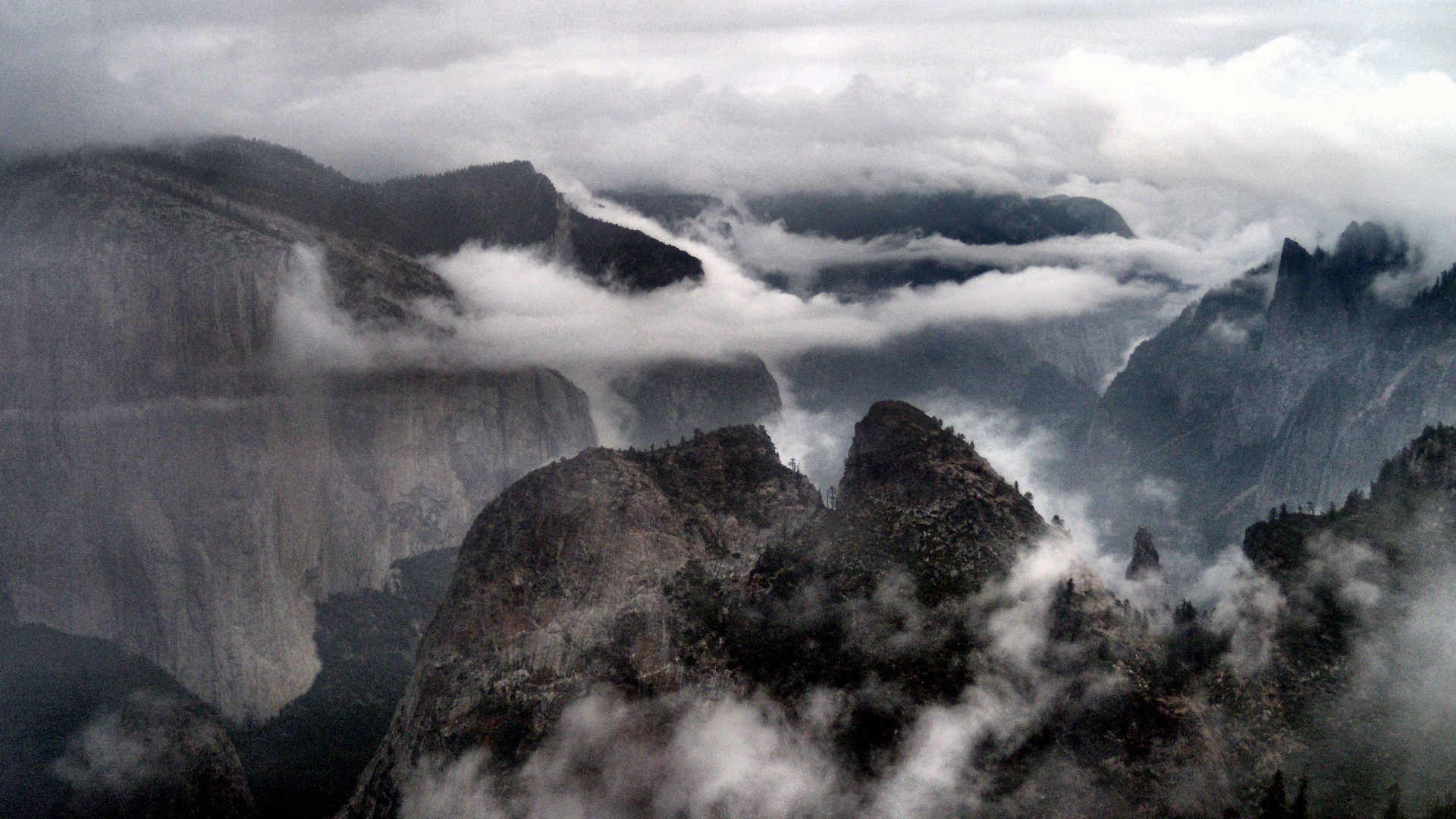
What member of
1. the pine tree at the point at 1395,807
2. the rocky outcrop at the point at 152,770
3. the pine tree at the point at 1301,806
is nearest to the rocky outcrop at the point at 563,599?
the rocky outcrop at the point at 152,770

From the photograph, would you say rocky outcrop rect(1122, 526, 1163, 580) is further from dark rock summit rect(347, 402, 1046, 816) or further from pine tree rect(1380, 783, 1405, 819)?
pine tree rect(1380, 783, 1405, 819)

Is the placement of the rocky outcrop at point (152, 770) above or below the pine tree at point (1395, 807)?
below

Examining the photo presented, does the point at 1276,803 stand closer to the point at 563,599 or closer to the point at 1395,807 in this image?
the point at 1395,807

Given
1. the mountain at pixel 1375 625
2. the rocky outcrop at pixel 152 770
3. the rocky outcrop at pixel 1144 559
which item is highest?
the mountain at pixel 1375 625

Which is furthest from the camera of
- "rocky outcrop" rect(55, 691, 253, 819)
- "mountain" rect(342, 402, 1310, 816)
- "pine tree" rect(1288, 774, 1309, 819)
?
"rocky outcrop" rect(55, 691, 253, 819)

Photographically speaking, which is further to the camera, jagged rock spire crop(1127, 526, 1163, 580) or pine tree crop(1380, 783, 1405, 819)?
jagged rock spire crop(1127, 526, 1163, 580)

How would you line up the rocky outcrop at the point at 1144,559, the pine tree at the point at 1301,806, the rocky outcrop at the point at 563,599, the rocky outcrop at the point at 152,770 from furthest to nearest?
the rocky outcrop at the point at 1144,559 → the rocky outcrop at the point at 152,770 → the rocky outcrop at the point at 563,599 → the pine tree at the point at 1301,806

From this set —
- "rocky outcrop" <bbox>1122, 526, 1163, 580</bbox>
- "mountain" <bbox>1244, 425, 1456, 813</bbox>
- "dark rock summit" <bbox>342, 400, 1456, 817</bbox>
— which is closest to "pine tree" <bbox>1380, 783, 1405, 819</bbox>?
"mountain" <bbox>1244, 425, 1456, 813</bbox>

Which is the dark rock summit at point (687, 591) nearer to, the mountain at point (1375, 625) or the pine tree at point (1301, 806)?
the mountain at point (1375, 625)
